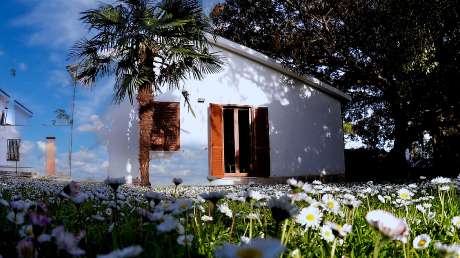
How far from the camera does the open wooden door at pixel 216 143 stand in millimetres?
13867

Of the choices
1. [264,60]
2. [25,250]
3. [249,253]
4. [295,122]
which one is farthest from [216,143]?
[249,253]

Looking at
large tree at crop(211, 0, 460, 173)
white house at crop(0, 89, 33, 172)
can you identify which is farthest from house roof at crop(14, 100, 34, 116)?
large tree at crop(211, 0, 460, 173)

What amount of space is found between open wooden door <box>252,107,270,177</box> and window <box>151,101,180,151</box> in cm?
252

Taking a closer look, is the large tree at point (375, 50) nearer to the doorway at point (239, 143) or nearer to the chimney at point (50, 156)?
the doorway at point (239, 143)

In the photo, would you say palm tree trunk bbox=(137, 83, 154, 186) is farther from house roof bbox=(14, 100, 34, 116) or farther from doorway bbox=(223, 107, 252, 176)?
house roof bbox=(14, 100, 34, 116)

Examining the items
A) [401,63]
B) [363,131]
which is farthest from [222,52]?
[363,131]

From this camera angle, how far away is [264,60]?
48.7 ft

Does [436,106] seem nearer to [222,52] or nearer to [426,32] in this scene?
[426,32]

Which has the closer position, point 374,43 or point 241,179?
point 374,43

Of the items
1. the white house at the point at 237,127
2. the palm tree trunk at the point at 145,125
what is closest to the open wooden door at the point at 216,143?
the white house at the point at 237,127

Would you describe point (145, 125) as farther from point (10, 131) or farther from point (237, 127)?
point (10, 131)

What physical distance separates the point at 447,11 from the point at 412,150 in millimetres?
8464

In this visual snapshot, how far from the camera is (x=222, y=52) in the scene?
48.7 ft

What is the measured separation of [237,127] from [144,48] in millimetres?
3977
